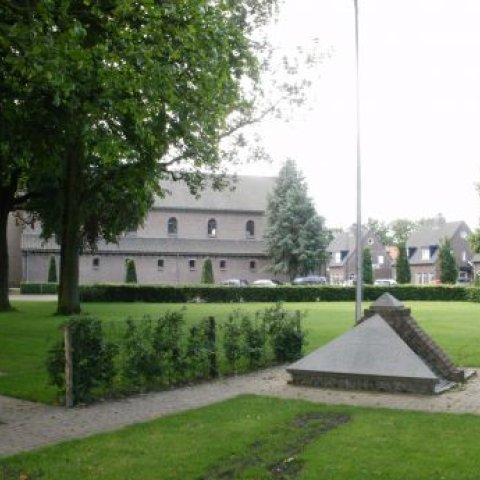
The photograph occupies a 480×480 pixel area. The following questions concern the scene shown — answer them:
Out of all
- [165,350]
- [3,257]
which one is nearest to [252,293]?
[3,257]

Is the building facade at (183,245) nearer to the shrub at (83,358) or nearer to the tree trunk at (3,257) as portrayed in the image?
the tree trunk at (3,257)

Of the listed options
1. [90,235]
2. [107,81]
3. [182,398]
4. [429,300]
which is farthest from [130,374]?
[429,300]

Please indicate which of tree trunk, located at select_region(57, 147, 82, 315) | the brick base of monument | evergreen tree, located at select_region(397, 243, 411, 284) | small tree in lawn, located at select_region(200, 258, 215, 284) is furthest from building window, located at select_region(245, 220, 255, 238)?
the brick base of monument

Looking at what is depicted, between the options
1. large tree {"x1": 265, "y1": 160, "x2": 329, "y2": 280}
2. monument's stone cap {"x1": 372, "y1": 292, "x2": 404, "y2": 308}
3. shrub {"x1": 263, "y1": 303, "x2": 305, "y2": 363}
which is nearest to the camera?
monument's stone cap {"x1": 372, "y1": 292, "x2": 404, "y2": 308}

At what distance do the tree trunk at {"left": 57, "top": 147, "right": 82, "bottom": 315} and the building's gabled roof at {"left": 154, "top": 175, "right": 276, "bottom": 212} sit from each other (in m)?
42.6

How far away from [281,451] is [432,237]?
94897mm

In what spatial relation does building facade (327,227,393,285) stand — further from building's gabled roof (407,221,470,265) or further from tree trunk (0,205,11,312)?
tree trunk (0,205,11,312)

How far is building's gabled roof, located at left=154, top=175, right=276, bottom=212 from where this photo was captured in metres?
73.7

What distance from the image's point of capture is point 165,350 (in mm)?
11992

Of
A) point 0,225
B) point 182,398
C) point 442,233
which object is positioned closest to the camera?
A: point 182,398

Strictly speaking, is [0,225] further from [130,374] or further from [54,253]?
[54,253]

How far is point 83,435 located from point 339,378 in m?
4.99

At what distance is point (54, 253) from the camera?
2653 inches

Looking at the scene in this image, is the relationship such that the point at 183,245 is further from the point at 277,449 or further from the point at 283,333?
the point at 277,449
